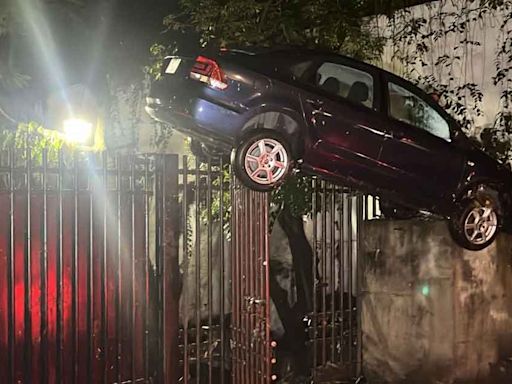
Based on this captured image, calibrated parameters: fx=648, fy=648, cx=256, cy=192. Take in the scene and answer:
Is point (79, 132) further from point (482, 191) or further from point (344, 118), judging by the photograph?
point (482, 191)

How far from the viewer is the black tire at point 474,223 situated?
24.4ft

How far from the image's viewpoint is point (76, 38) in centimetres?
907

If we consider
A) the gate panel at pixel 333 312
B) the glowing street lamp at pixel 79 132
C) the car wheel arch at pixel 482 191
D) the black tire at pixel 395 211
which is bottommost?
the gate panel at pixel 333 312

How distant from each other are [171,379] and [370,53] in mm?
5315

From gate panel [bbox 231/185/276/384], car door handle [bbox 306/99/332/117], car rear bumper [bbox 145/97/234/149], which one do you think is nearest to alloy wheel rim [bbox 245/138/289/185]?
gate panel [bbox 231/185/276/384]

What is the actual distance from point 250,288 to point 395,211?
2.92m

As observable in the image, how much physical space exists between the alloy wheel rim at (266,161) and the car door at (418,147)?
1.33 meters

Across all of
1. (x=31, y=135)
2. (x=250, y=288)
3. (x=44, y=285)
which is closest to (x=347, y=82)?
(x=250, y=288)

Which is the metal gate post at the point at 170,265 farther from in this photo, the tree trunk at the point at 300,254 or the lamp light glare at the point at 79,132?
the tree trunk at the point at 300,254

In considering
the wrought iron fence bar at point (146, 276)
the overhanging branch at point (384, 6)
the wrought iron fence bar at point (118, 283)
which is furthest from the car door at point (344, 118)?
the overhanging branch at point (384, 6)

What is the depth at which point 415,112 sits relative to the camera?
7.39 metres

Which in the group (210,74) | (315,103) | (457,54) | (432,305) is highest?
(457,54)

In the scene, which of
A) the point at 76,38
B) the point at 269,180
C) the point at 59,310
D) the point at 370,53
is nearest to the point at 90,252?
the point at 59,310

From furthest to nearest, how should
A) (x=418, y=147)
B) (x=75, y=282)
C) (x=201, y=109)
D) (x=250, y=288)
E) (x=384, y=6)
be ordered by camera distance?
(x=384, y=6)
(x=418, y=147)
(x=201, y=109)
(x=250, y=288)
(x=75, y=282)
